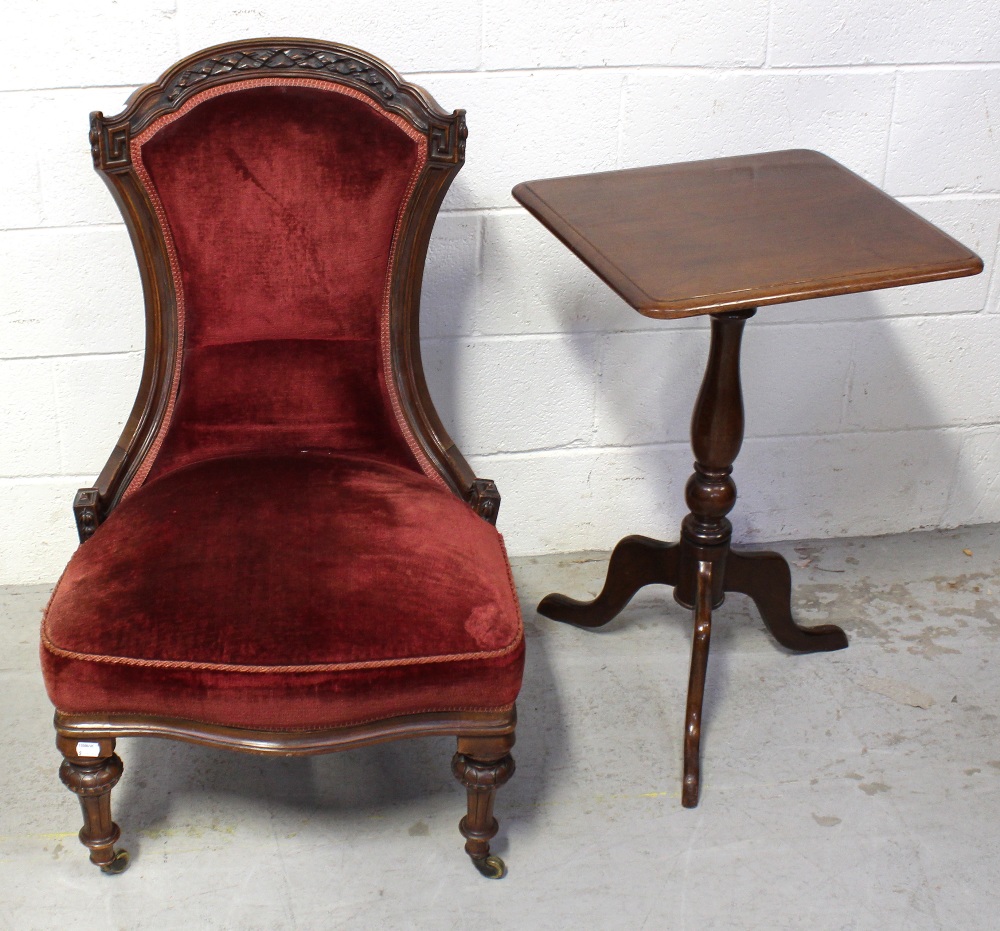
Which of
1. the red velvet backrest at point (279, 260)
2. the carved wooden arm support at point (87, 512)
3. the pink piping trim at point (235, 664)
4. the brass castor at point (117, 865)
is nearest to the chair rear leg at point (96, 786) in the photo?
the brass castor at point (117, 865)

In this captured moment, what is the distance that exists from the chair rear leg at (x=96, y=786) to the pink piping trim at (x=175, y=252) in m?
0.36

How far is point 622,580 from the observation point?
2.10 m

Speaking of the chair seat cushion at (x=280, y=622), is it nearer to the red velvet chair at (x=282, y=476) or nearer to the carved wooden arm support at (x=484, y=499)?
the red velvet chair at (x=282, y=476)

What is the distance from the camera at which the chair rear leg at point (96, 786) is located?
1.49m

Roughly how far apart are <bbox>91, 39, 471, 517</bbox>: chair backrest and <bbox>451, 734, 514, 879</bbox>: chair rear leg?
0.38 metres

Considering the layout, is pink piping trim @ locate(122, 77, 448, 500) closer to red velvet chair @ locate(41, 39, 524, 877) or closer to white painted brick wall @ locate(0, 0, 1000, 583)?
red velvet chair @ locate(41, 39, 524, 877)

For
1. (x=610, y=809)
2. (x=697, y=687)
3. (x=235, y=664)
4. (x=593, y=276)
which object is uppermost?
(x=593, y=276)

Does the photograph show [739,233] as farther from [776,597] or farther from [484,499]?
[776,597]

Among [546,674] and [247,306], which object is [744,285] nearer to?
[247,306]

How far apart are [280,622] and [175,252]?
1.87ft

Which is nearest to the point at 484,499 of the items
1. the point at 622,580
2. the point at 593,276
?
the point at 622,580

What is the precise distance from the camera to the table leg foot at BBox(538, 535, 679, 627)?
6.77 ft

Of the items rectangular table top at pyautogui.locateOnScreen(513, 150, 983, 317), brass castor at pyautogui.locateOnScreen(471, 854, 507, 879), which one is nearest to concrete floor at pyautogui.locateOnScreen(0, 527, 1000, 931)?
brass castor at pyautogui.locateOnScreen(471, 854, 507, 879)

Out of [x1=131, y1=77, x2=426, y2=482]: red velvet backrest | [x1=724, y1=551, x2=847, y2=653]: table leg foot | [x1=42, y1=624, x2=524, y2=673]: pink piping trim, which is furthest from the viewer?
[x1=724, y1=551, x2=847, y2=653]: table leg foot
